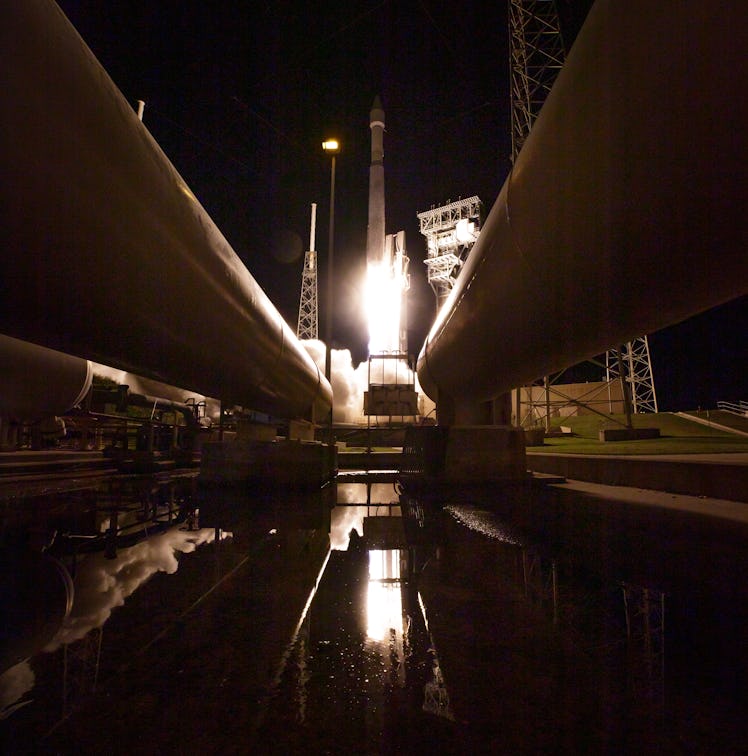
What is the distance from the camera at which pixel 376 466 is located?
1336cm

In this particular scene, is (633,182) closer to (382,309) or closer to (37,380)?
(37,380)

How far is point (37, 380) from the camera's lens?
912 centimetres

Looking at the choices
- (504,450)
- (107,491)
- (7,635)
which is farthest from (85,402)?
(7,635)

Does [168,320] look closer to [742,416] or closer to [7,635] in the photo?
[7,635]

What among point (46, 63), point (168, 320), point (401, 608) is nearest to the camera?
point (46, 63)

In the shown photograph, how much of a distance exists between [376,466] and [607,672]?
1220 centimetres

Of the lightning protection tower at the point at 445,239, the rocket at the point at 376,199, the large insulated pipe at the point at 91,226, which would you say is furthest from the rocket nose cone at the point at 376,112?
the large insulated pipe at the point at 91,226

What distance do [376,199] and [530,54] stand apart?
24.7 m

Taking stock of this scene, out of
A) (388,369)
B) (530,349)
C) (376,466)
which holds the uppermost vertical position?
(388,369)

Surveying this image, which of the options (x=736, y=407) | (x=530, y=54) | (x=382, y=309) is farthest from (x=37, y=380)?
(x=382, y=309)

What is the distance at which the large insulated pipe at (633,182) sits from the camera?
1.28m

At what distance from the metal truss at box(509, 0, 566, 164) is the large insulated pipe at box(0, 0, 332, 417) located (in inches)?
924

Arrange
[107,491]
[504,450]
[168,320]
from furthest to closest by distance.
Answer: [504,450], [107,491], [168,320]

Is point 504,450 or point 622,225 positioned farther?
point 504,450
